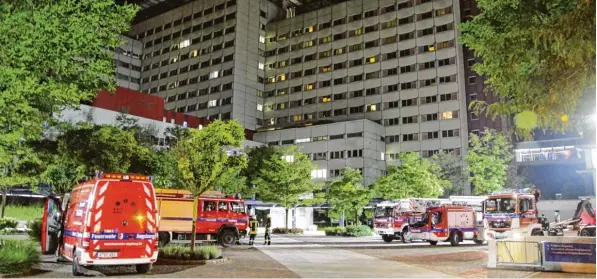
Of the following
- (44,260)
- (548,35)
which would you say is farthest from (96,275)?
(548,35)

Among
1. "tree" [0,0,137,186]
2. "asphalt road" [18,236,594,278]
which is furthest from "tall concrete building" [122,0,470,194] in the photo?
"tree" [0,0,137,186]

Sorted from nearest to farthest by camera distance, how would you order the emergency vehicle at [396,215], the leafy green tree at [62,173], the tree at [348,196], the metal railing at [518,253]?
the metal railing at [518,253] → the leafy green tree at [62,173] → the emergency vehicle at [396,215] → the tree at [348,196]

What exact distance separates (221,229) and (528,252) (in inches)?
633

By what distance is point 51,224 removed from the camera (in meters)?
16.4

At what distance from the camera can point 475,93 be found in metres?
84.4

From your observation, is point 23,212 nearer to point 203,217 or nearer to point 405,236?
point 203,217

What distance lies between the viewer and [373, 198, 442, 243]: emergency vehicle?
33.8 metres

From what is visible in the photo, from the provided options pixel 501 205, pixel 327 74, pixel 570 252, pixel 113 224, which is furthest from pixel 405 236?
pixel 327 74

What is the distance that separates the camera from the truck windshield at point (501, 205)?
1164 inches

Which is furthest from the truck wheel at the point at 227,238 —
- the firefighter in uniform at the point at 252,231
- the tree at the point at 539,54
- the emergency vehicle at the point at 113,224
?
the tree at the point at 539,54

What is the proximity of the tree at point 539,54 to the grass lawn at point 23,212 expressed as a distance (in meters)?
40.1

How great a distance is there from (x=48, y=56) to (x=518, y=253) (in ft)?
52.4

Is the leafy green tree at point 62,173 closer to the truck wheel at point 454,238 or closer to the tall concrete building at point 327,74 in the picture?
the truck wheel at point 454,238

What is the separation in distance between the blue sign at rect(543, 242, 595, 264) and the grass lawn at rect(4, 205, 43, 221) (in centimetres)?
4020
